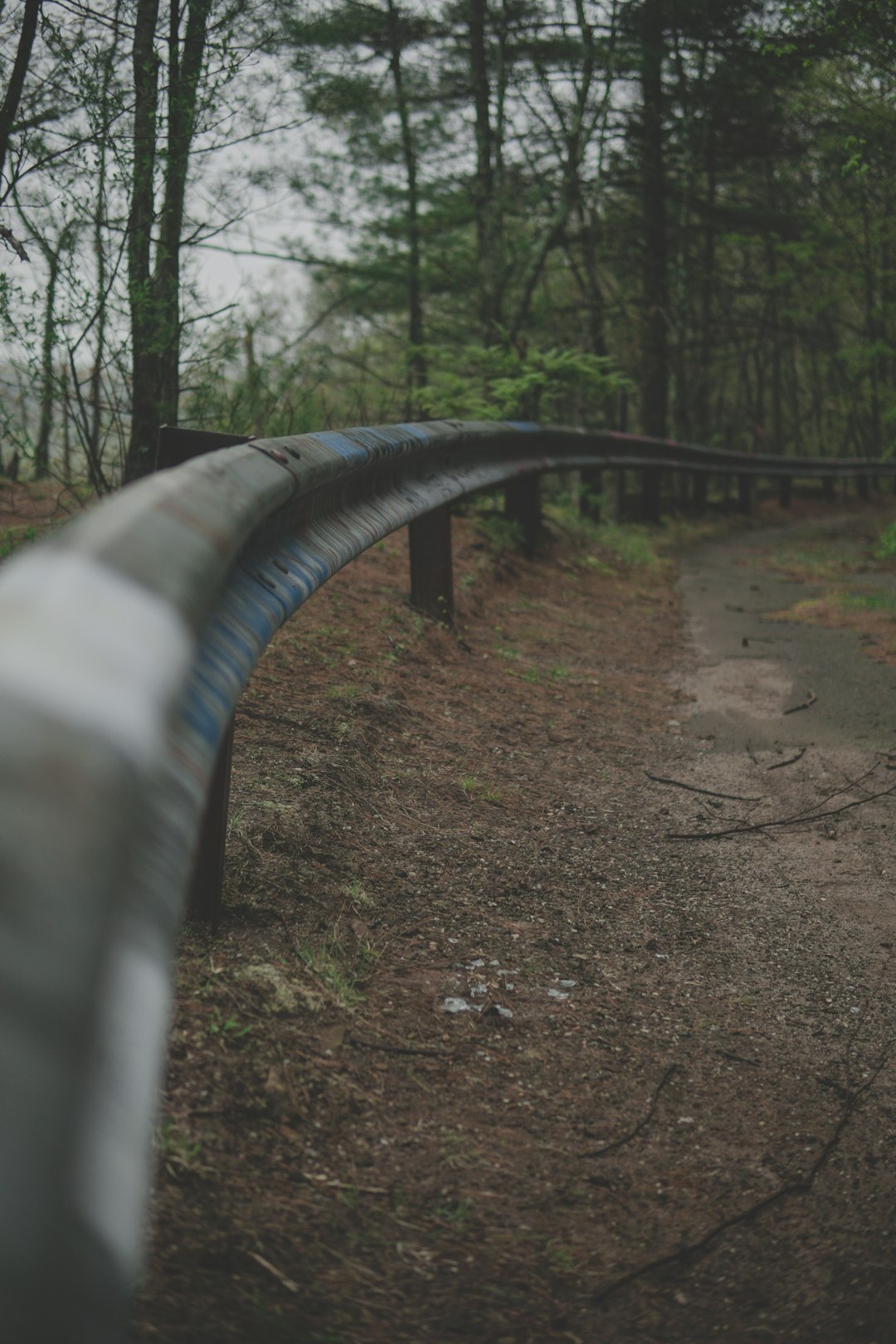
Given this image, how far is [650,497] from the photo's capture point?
12.6 meters

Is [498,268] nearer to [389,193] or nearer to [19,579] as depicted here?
[389,193]

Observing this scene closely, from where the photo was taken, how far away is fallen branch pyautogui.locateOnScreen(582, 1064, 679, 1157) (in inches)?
67.0

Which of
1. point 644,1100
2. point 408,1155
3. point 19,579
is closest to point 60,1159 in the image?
point 19,579

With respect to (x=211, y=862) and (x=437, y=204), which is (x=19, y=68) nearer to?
(x=211, y=862)

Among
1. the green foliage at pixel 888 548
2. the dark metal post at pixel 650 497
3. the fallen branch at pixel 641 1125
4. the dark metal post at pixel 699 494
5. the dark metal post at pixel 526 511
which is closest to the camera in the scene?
the fallen branch at pixel 641 1125

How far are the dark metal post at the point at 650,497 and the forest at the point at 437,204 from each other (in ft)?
5.53

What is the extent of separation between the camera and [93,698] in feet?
2.05

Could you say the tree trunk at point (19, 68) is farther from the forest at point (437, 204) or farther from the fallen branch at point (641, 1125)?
the fallen branch at point (641, 1125)

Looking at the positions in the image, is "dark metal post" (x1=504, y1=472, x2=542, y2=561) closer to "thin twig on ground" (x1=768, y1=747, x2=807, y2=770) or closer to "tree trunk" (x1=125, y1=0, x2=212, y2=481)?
"tree trunk" (x1=125, y1=0, x2=212, y2=481)

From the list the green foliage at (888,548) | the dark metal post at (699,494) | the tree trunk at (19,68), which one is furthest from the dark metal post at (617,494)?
the tree trunk at (19,68)

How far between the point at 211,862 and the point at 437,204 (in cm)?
1879

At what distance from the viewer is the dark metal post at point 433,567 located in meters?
4.73

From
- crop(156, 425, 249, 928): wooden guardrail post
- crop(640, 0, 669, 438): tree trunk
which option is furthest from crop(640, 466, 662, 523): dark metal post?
crop(156, 425, 249, 928): wooden guardrail post

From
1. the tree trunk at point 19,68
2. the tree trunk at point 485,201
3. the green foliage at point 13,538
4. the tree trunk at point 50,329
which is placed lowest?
the green foliage at point 13,538
